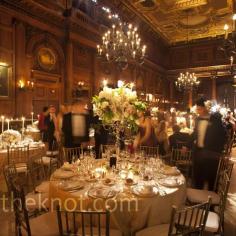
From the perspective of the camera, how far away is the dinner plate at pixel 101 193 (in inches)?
92.7

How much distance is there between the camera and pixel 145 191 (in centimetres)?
241

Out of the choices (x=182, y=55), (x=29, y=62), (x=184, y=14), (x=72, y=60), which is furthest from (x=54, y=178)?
(x=182, y=55)

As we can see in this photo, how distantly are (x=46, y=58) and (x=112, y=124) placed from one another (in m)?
6.29

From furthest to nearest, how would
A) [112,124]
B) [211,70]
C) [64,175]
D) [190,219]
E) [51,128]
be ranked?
[211,70], [51,128], [112,124], [64,175], [190,219]

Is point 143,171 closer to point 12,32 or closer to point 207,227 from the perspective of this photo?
point 207,227

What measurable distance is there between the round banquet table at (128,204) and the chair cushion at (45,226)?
143 mm

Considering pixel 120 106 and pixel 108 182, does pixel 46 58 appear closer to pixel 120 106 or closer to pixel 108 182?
pixel 120 106

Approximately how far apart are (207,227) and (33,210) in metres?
2.00

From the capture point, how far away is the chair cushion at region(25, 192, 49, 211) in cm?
291

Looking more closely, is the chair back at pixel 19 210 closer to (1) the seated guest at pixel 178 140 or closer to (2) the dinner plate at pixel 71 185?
(2) the dinner plate at pixel 71 185

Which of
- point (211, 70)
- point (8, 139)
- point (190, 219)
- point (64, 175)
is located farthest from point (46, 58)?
point (211, 70)

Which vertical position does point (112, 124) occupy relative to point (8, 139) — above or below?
above

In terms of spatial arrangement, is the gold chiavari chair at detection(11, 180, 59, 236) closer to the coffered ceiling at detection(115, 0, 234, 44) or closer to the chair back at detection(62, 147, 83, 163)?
the chair back at detection(62, 147, 83, 163)

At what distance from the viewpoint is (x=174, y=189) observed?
2.60m
